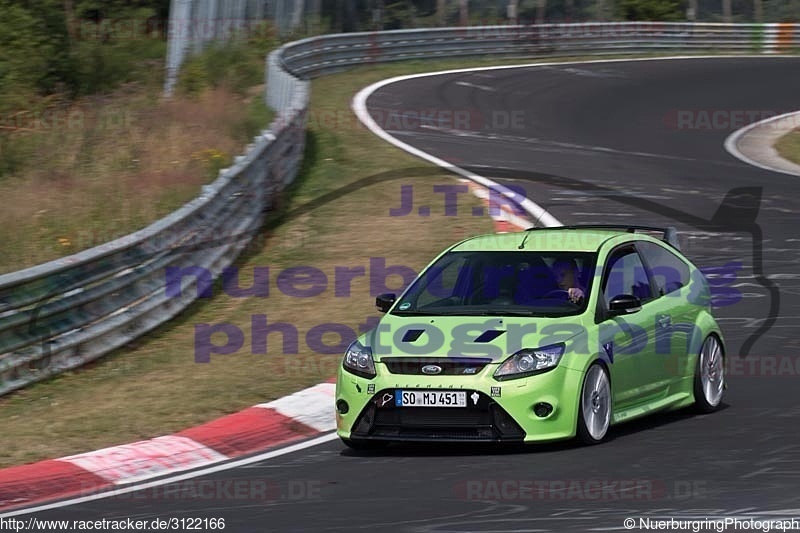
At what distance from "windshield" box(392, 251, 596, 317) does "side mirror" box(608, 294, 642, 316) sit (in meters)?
0.19

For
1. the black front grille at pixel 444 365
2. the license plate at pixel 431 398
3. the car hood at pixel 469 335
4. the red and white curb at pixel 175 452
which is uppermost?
the car hood at pixel 469 335

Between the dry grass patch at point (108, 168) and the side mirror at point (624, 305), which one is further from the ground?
the side mirror at point (624, 305)

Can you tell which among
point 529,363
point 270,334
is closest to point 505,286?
point 529,363

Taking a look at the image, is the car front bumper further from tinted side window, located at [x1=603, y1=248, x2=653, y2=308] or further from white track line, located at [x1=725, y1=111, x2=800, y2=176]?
white track line, located at [x1=725, y1=111, x2=800, y2=176]

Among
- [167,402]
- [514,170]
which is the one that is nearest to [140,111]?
[514,170]

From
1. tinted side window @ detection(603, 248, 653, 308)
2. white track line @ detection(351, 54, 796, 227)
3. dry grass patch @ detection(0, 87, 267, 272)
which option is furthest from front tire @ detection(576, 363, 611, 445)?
dry grass patch @ detection(0, 87, 267, 272)

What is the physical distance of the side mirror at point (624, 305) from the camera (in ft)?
29.5

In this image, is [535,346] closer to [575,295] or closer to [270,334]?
[575,295]

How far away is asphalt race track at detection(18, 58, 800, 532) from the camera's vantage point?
701cm

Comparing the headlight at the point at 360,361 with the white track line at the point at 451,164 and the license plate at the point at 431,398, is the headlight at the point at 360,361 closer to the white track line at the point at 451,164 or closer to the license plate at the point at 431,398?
the license plate at the point at 431,398

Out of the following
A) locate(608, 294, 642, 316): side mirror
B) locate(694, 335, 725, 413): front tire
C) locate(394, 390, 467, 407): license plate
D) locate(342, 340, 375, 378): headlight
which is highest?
locate(608, 294, 642, 316): side mirror

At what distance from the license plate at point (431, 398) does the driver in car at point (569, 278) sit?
47.9 inches

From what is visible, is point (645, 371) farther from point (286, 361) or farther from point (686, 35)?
point (686, 35)

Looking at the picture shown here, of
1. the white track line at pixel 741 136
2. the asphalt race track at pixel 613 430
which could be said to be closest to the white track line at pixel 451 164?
the asphalt race track at pixel 613 430
